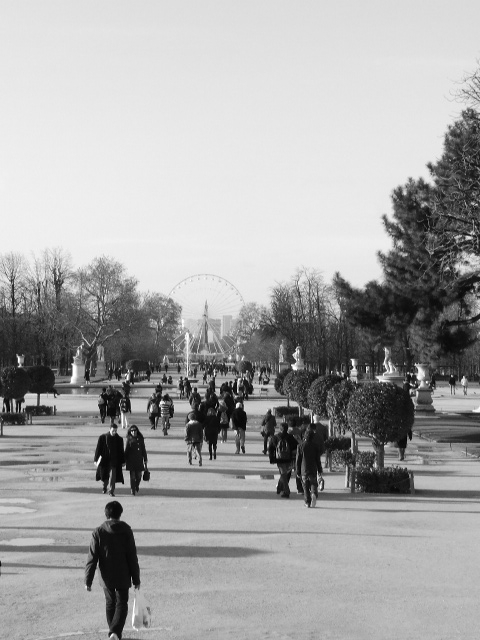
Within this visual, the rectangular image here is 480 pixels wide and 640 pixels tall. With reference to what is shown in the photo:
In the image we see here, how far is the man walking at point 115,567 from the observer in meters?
8.84

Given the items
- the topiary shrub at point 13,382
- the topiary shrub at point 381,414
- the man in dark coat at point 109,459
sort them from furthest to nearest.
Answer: the topiary shrub at point 13,382, the topiary shrub at point 381,414, the man in dark coat at point 109,459

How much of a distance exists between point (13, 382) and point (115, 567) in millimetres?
31386

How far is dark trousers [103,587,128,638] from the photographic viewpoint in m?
8.84

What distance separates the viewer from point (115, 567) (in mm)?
8844

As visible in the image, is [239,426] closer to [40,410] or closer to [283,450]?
[283,450]

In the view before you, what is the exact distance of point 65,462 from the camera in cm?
2517

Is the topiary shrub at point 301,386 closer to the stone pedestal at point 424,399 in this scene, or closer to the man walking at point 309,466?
the stone pedestal at point 424,399

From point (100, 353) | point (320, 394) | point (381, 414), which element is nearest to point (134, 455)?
point (381, 414)

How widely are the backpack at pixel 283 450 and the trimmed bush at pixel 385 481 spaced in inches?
76.4

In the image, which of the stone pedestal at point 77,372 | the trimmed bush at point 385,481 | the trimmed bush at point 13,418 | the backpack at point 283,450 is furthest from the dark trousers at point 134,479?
the stone pedestal at point 77,372

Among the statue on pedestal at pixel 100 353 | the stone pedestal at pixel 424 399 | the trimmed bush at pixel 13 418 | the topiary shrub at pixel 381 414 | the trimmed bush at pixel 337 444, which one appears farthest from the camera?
the statue on pedestal at pixel 100 353

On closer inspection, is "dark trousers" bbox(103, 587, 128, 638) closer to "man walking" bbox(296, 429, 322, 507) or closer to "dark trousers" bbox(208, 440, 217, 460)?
"man walking" bbox(296, 429, 322, 507)

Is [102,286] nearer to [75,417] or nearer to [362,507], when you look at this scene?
[75,417]

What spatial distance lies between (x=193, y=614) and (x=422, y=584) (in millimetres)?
3006
